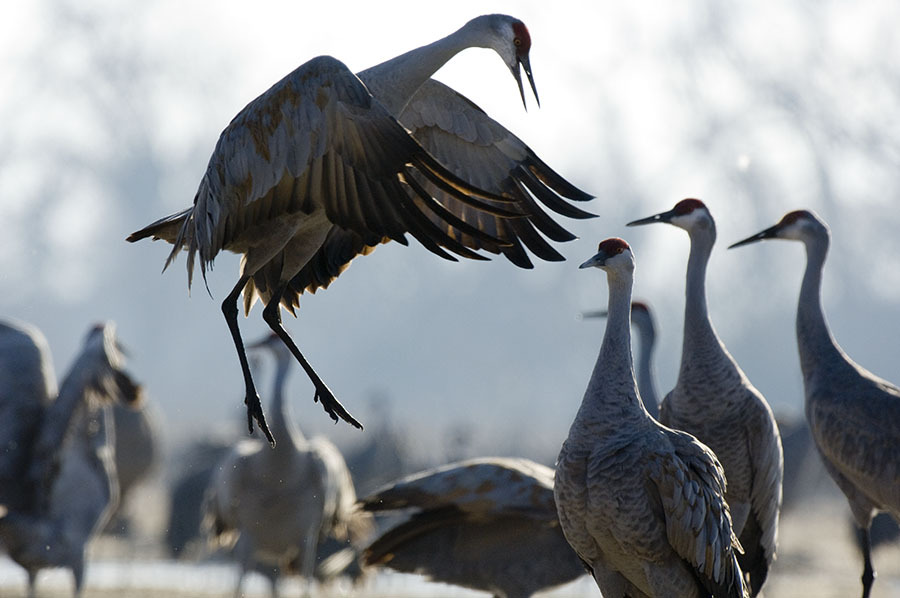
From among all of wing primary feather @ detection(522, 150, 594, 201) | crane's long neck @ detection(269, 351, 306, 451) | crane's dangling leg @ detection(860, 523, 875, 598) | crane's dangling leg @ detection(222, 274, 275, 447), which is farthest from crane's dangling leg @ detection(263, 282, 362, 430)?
crane's dangling leg @ detection(860, 523, 875, 598)

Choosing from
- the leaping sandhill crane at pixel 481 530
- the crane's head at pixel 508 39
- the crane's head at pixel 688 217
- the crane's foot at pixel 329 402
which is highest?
the crane's head at pixel 508 39

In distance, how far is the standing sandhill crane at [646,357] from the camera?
6.09 meters

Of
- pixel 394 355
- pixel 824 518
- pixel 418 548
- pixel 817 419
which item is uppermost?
pixel 817 419

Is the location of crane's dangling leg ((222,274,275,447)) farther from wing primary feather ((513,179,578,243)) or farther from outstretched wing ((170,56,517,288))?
wing primary feather ((513,179,578,243))

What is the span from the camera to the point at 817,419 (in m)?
6.07

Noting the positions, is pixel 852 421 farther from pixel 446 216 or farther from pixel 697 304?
pixel 446 216

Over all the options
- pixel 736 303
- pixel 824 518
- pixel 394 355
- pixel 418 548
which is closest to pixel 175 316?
pixel 394 355

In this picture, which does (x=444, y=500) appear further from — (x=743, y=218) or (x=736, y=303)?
(x=736, y=303)

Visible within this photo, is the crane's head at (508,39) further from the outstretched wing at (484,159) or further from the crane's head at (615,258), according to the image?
the crane's head at (615,258)

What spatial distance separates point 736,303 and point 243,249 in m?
125

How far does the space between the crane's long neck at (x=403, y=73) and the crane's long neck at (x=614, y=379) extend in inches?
41.1

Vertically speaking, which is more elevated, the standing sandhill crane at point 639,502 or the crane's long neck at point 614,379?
the crane's long neck at point 614,379

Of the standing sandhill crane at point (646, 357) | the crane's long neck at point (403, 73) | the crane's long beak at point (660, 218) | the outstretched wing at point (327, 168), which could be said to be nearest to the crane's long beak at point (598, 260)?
the outstretched wing at point (327, 168)

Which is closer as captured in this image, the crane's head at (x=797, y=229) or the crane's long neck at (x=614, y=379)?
the crane's long neck at (x=614, y=379)
